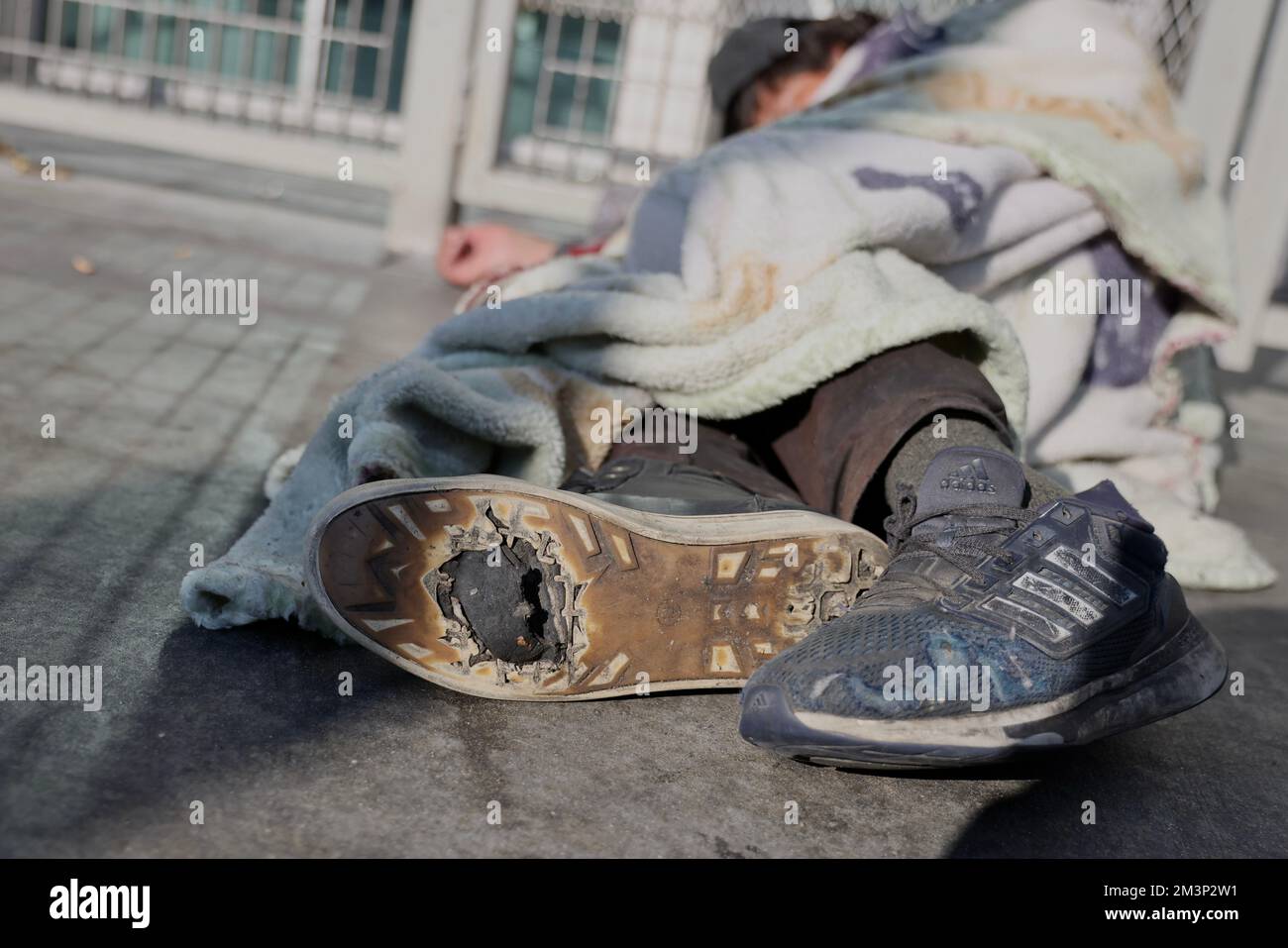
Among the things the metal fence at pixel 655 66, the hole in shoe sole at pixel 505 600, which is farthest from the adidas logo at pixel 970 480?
the metal fence at pixel 655 66

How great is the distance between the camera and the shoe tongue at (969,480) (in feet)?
3.89

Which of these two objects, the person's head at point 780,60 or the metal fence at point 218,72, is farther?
the metal fence at point 218,72

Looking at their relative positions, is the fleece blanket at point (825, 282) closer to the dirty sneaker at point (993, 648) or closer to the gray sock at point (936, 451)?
the gray sock at point (936, 451)

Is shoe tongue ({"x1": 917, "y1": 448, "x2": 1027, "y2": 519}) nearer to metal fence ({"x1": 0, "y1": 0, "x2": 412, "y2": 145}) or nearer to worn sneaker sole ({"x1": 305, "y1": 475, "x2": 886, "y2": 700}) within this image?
worn sneaker sole ({"x1": 305, "y1": 475, "x2": 886, "y2": 700})

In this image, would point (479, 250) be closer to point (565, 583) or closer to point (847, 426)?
point (847, 426)

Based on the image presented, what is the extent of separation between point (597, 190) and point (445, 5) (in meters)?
0.71

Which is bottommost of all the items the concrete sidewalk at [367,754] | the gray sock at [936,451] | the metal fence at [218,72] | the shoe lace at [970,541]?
the concrete sidewalk at [367,754]

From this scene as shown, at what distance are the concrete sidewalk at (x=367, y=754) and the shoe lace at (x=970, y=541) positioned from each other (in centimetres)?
20

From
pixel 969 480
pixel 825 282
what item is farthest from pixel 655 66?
pixel 969 480

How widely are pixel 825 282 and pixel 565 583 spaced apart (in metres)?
0.59

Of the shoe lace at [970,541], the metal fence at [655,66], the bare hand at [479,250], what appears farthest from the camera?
the metal fence at [655,66]

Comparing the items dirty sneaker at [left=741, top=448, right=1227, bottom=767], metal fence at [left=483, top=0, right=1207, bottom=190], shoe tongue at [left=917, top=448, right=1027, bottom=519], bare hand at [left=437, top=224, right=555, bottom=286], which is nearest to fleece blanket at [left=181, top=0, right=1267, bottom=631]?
shoe tongue at [left=917, top=448, right=1027, bottom=519]

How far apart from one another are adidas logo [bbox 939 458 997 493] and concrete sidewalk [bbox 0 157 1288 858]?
279mm
